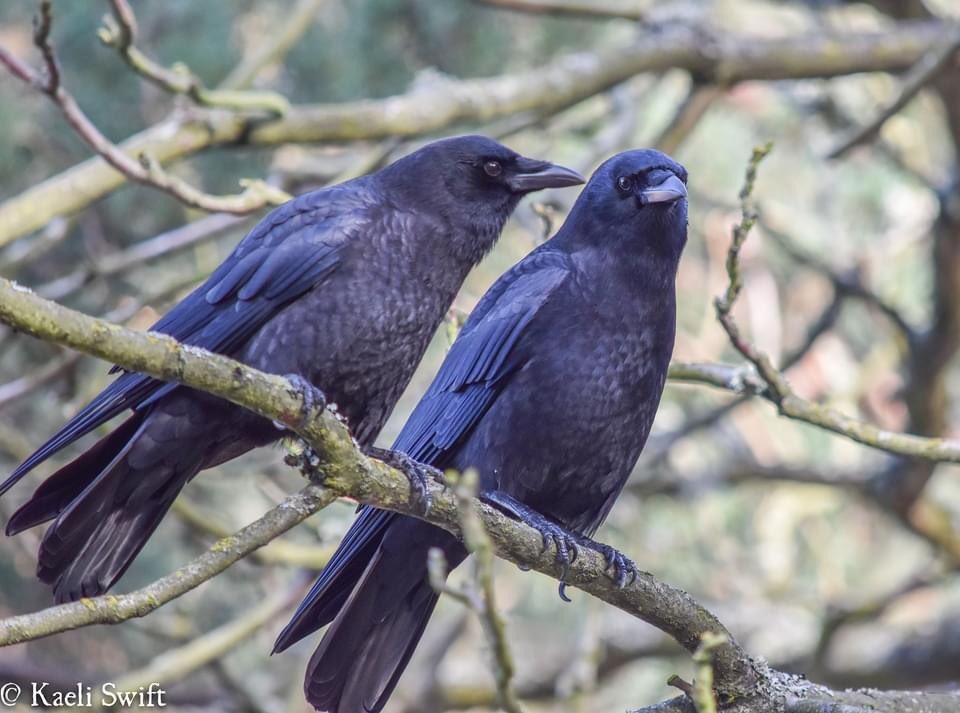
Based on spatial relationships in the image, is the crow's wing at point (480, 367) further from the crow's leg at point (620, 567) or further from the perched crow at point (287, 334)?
the crow's leg at point (620, 567)

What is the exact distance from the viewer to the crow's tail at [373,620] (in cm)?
429

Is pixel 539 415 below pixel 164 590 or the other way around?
the other way around

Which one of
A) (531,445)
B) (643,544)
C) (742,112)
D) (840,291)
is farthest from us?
(742,112)

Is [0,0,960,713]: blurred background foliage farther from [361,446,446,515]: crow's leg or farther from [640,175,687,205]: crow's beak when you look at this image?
[361,446,446,515]: crow's leg

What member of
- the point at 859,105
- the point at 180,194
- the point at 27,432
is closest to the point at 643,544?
the point at 27,432

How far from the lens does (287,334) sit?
4176mm

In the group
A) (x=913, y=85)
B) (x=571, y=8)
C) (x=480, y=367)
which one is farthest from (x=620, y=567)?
(x=571, y=8)

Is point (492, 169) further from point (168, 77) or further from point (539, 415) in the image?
point (168, 77)

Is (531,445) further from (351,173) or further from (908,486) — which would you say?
(908,486)

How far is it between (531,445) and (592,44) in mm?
4443

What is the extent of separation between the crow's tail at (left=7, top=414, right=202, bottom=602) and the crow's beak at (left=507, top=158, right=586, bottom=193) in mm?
1435

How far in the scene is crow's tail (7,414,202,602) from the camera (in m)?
3.96

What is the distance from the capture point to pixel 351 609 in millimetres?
4359

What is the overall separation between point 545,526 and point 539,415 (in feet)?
1.37
